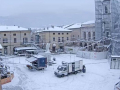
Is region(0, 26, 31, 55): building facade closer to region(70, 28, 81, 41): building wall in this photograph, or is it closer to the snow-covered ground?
region(70, 28, 81, 41): building wall

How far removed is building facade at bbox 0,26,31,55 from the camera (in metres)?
39.0

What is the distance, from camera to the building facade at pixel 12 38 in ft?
128

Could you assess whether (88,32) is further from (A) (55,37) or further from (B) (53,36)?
(B) (53,36)

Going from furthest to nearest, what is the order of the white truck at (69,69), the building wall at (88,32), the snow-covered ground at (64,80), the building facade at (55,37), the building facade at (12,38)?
1. the building wall at (88,32)
2. the building facade at (55,37)
3. the building facade at (12,38)
4. the white truck at (69,69)
5. the snow-covered ground at (64,80)

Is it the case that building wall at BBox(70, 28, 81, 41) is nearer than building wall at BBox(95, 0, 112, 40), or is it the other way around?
building wall at BBox(95, 0, 112, 40)

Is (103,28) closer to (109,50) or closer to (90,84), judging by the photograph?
(109,50)

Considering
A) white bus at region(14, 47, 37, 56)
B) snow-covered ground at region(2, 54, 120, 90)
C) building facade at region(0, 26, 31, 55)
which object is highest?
building facade at region(0, 26, 31, 55)

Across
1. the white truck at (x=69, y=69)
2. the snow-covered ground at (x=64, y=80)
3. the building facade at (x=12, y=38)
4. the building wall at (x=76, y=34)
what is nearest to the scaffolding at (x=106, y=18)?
the building wall at (x=76, y=34)

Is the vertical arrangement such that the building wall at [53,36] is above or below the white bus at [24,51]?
above

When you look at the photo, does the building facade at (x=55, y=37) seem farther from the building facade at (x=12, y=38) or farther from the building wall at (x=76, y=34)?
the building facade at (x=12, y=38)

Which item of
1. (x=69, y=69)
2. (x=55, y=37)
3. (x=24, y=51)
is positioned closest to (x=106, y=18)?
(x=55, y=37)

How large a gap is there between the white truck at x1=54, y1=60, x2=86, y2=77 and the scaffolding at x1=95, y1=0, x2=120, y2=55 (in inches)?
658

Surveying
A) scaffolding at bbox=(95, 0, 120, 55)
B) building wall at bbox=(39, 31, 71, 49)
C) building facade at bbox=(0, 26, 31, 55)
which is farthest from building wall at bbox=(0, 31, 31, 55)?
scaffolding at bbox=(95, 0, 120, 55)

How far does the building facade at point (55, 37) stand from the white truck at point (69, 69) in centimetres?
2074
